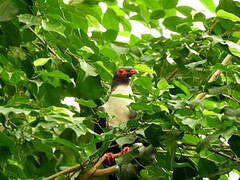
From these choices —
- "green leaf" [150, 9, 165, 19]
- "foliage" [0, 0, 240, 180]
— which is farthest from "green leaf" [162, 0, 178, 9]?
Answer: "green leaf" [150, 9, 165, 19]

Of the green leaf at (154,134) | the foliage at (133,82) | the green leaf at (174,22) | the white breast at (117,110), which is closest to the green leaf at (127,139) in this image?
the foliage at (133,82)

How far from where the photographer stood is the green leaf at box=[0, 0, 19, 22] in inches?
109

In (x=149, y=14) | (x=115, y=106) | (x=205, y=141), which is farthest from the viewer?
(x=115, y=106)

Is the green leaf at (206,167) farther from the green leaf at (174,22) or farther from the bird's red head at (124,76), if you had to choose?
the bird's red head at (124,76)

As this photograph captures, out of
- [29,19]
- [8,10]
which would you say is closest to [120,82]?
[29,19]

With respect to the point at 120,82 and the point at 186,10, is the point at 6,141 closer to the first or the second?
the point at 186,10

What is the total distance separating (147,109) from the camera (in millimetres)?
2842

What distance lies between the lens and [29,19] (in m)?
2.87

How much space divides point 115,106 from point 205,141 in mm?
1906

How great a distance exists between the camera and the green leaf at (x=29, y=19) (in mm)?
2846

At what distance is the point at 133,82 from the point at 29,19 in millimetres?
829

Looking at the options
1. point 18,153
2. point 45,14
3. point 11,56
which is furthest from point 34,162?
point 45,14

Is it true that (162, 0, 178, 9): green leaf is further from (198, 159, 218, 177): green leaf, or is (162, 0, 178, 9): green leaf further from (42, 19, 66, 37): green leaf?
(198, 159, 218, 177): green leaf

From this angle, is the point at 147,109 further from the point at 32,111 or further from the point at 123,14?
the point at 123,14
